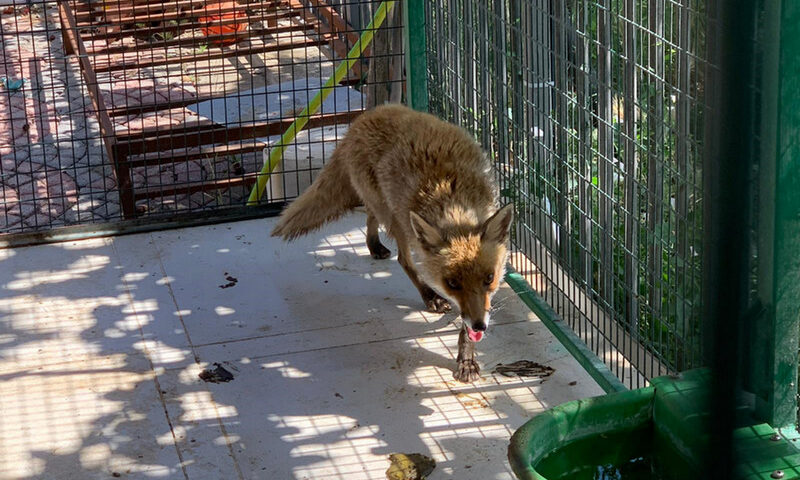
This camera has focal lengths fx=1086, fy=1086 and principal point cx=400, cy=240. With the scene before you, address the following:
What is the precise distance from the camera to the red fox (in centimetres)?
461

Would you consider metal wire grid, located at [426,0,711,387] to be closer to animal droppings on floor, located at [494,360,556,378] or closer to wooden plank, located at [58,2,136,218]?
animal droppings on floor, located at [494,360,556,378]

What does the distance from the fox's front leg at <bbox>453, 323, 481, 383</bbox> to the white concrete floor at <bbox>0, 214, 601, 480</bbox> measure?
0.06m

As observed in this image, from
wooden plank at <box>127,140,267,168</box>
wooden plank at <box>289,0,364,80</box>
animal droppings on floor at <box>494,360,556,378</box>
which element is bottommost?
animal droppings on floor at <box>494,360,556,378</box>

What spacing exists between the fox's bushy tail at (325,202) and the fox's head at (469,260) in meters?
1.26

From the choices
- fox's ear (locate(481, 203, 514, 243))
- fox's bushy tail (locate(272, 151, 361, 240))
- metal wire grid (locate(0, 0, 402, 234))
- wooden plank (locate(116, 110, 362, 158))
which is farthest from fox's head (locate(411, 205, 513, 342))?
wooden plank (locate(116, 110, 362, 158))

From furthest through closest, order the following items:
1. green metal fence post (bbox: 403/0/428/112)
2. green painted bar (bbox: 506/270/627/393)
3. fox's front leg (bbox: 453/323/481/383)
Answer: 1. green metal fence post (bbox: 403/0/428/112)
2. fox's front leg (bbox: 453/323/481/383)
3. green painted bar (bbox: 506/270/627/393)

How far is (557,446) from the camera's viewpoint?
3.63 m

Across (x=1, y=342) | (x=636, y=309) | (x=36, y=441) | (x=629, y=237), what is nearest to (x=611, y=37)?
(x=629, y=237)

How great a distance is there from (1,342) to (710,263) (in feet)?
15.2

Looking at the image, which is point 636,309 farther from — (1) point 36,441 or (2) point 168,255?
(2) point 168,255

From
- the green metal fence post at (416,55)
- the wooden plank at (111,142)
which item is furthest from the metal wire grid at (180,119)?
the green metal fence post at (416,55)

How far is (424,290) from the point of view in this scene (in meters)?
5.47

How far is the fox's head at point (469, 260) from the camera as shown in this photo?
15.0 feet

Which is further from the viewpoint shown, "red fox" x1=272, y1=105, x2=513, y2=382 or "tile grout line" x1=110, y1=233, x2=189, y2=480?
"red fox" x1=272, y1=105, x2=513, y2=382
